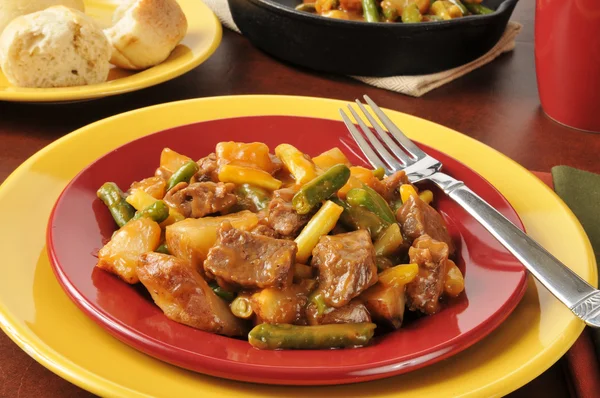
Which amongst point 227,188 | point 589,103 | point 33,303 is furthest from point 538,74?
point 33,303

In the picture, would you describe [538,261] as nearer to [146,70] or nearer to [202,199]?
[202,199]

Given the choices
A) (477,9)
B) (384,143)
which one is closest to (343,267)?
(384,143)

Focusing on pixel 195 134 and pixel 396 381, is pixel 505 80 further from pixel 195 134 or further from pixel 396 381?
pixel 396 381

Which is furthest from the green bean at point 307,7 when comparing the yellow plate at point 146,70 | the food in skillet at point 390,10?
the yellow plate at point 146,70

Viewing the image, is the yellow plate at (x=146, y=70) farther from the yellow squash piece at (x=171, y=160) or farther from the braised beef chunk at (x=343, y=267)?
the braised beef chunk at (x=343, y=267)

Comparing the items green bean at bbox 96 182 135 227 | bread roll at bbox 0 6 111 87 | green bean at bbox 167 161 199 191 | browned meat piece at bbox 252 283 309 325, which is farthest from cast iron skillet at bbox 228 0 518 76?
browned meat piece at bbox 252 283 309 325

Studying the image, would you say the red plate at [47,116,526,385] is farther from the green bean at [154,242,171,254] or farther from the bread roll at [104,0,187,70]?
the bread roll at [104,0,187,70]
